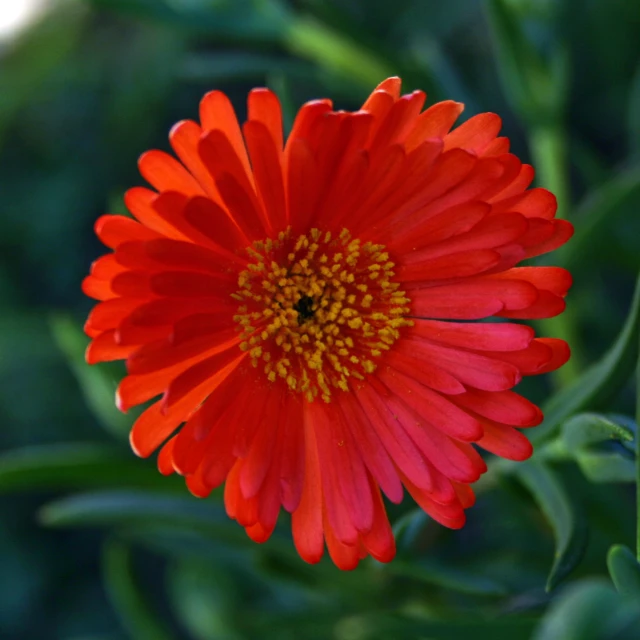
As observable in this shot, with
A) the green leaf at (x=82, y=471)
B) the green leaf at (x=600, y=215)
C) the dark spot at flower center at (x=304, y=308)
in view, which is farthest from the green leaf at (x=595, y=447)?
the green leaf at (x=82, y=471)

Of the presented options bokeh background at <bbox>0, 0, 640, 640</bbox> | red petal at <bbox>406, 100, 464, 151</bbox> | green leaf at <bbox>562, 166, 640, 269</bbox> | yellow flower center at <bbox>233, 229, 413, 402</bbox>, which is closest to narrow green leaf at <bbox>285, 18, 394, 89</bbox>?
bokeh background at <bbox>0, 0, 640, 640</bbox>

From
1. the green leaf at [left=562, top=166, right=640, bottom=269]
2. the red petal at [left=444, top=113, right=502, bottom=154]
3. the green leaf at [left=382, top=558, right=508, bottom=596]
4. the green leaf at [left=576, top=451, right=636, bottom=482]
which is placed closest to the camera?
the red petal at [left=444, top=113, right=502, bottom=154]

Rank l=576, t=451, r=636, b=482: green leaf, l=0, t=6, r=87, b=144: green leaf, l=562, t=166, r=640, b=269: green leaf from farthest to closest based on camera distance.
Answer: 1. l=0, t=6, r=87, b=144: green leaf
2. l=562, t=166, r=640, b=269: green leaf
3. l=576, t=451, r=636, b=482: green leaf

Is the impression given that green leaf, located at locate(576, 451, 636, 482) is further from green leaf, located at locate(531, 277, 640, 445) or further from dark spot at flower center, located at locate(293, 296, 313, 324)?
dark spot at flower center, located at locate(293, 296, 313, 324)

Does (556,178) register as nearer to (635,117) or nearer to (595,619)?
(635,117)

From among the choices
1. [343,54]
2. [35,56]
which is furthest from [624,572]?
[35,56]

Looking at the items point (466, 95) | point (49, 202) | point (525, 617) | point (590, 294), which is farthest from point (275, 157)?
point (49, 202)
